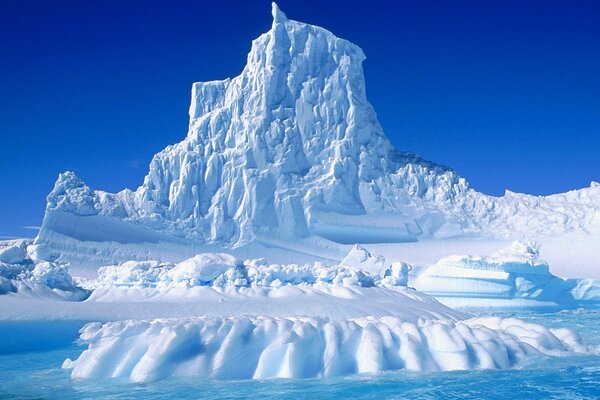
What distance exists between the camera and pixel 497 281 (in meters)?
25.7

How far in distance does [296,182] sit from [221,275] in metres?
16.2

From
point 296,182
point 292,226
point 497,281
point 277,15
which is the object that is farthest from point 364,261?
point 277,15

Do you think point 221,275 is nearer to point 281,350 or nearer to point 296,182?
point 281,350

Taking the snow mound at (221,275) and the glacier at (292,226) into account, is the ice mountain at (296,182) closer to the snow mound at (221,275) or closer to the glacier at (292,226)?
the glacier at (292,226)

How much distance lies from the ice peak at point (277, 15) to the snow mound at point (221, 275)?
18.7 meters

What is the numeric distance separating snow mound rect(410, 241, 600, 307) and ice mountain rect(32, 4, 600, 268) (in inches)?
349

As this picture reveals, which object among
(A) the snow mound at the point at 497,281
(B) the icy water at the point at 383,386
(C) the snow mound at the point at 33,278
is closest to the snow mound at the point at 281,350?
(B) the icy water at the point at 383,386

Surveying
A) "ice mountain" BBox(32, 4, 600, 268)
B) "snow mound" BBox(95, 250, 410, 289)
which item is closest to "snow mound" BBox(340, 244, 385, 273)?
"snow mound" BBox(95, 250, 410, 289)

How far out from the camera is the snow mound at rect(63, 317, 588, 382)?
7930mm

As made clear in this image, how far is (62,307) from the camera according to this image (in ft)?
52.1

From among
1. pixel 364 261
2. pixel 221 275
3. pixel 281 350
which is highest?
pixel 364 261

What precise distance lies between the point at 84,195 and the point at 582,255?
25.9 metres

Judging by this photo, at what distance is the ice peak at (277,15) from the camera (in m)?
35.4

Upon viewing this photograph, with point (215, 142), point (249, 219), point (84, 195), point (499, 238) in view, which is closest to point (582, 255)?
point (499, 238)
